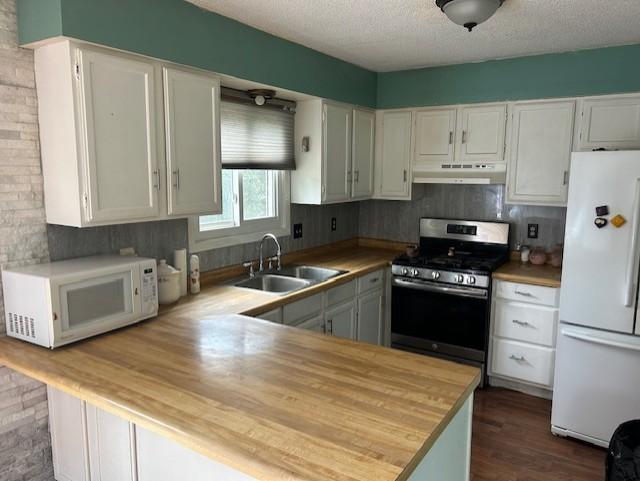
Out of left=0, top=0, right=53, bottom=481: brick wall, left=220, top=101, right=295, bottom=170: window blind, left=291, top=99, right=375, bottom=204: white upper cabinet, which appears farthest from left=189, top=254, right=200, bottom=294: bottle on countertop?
left=291, top=99, right=375, bottom=204: white upper cabinet

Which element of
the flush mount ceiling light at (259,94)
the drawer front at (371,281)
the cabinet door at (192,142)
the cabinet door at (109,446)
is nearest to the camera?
the cabinet door at (109,446)

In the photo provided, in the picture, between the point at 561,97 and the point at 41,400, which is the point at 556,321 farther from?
the point at 41,400

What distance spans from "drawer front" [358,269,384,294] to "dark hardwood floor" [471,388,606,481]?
1.10m

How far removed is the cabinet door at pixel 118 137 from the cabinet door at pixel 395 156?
227 centimetres

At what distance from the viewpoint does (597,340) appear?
2.65 metres

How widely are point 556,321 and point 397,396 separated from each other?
2.14 meters

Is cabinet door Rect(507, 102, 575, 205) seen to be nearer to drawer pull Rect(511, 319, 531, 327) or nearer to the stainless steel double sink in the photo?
drawer pull Rect(511, 319, 531, 327)

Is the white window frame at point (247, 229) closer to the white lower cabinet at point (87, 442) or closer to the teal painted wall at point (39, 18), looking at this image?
the white lower cabinet at point (87, 442)

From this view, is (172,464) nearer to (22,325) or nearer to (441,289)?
(22,325)

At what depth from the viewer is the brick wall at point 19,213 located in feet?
6.24

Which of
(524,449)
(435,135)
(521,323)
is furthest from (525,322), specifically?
(435,135)

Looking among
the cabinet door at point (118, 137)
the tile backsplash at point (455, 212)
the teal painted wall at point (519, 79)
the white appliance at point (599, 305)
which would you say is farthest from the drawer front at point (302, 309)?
the teal painted wall at point (519, 79)

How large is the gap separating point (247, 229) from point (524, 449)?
220 cm

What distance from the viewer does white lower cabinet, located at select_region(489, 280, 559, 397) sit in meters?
3.21
